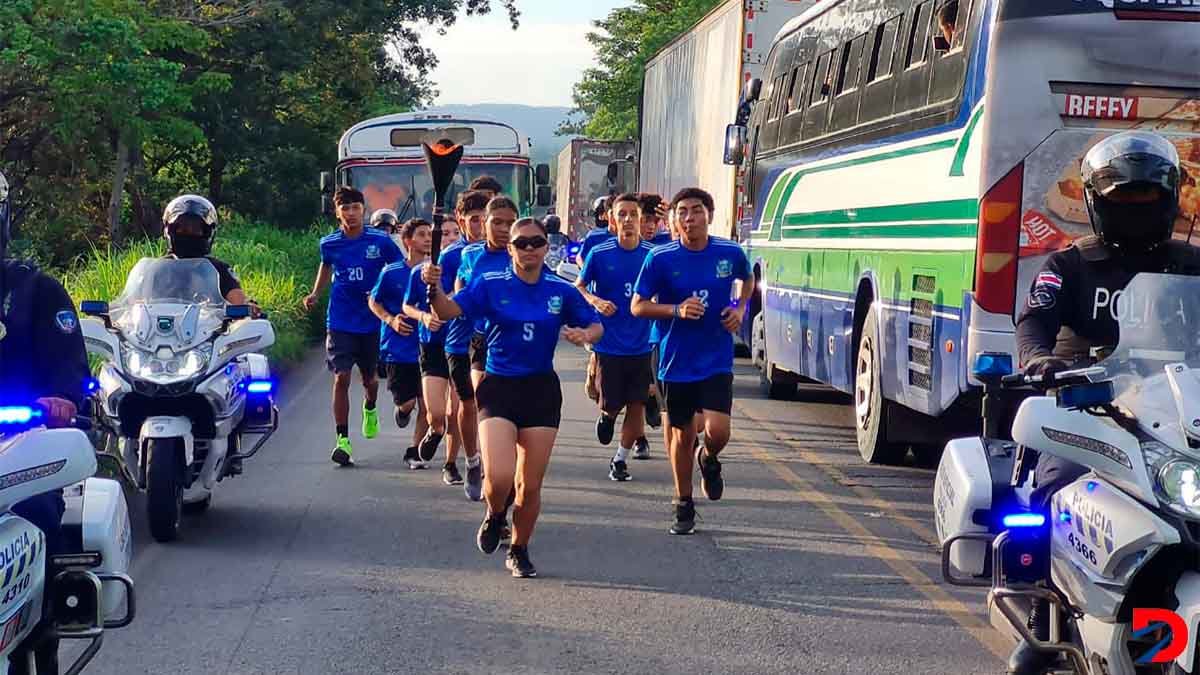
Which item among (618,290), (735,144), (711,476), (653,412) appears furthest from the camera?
(735,144)

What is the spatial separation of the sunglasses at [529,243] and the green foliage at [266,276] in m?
7.67

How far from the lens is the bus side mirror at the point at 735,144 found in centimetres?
1842

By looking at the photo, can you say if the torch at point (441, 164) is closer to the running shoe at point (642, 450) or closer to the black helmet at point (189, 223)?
the black helmet at point (189, 223)

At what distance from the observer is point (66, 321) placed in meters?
5.41

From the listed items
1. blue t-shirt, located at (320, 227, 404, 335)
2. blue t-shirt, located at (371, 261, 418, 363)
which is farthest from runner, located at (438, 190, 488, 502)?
blue t-shirt, located at (320, 227, 404, 335)

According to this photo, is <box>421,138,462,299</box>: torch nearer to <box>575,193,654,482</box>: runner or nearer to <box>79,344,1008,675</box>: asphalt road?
<box>79,344,1008,675</box>: asphalt road

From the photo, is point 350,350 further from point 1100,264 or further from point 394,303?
point 1100,264

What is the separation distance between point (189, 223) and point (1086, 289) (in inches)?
223

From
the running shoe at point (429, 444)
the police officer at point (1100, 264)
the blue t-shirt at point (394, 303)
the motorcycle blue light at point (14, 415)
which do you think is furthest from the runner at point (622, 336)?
the motorcycle blue light at point (14, 415)

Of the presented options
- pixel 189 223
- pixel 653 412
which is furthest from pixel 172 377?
pixel 653 412

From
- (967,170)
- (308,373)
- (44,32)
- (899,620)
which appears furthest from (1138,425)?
(44,32)

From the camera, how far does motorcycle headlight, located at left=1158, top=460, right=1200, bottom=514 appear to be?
437 centimetres

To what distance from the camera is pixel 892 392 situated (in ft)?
37.5

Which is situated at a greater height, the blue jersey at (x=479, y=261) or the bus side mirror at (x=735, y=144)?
the bus side mirror at (x=735, y=144)
